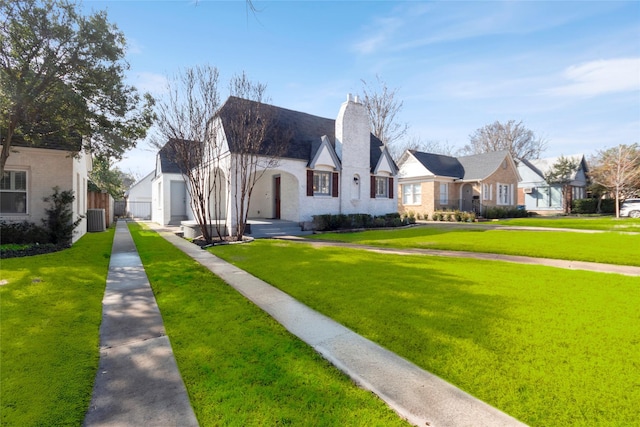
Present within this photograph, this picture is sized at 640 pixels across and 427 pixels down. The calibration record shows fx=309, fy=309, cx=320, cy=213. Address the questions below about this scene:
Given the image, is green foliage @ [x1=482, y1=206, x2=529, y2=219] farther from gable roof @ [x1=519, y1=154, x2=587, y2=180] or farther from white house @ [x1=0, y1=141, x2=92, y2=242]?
white house @ [x1=0, y1=141, x2=92, y2=242]

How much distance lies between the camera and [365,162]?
20.9 m

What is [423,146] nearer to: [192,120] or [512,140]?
[512,140]

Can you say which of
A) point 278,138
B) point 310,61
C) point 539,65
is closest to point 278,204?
point 278,138

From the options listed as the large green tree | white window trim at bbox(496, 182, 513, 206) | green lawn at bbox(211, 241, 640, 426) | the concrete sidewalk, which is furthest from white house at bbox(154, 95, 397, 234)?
white window trim at bbox(496, 182, 513, 206)

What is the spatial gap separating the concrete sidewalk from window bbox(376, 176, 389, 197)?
17.9 m

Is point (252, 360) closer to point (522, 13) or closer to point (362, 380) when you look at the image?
point (362, 380)

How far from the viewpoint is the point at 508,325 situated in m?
4.04

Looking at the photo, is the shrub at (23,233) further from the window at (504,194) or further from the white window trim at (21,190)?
the window at (504,194)

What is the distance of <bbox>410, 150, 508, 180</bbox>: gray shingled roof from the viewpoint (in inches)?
1134

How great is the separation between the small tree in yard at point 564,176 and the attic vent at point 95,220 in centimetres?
4204

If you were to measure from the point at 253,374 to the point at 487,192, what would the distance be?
30891 mm

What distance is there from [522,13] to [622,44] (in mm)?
4548

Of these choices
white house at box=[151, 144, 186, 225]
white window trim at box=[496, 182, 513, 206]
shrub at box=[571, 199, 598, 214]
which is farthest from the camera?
shrub at box=[571, 199, 598, 214]

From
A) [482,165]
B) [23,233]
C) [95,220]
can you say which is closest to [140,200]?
[95,220]
